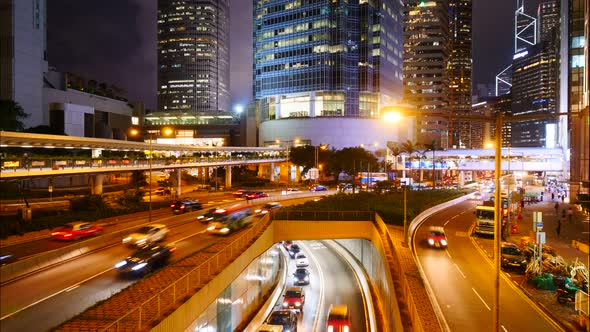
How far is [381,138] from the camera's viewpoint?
127312 mm

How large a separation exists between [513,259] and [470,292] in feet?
21.1

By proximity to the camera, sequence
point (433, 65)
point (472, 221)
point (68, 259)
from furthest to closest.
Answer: point (433, 65), point (472, 221), point (68, 259)

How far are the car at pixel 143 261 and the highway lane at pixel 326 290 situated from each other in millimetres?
11272

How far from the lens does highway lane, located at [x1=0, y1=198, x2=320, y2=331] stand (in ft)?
49.4

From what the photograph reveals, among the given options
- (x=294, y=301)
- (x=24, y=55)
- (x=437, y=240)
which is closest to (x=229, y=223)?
(x=294, y=301)

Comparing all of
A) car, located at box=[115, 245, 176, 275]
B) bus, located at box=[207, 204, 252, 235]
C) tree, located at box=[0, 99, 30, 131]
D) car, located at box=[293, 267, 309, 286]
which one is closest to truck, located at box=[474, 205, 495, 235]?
car, located at box=[293, 267, 309, 286]

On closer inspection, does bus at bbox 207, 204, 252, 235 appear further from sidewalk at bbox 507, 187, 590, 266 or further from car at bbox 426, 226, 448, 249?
sidewalk at bbox 507, 187, 590, 266

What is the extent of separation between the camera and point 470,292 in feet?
73.3

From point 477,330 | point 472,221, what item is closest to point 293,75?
point 472,221

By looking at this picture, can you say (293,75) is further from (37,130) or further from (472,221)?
(472,221)

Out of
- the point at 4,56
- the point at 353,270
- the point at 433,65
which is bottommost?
the point at 353,270

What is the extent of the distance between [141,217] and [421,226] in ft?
89.1

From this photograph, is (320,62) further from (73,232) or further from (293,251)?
(73,232)

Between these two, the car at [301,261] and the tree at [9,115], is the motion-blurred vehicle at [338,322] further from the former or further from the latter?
the tree at [9,115]
